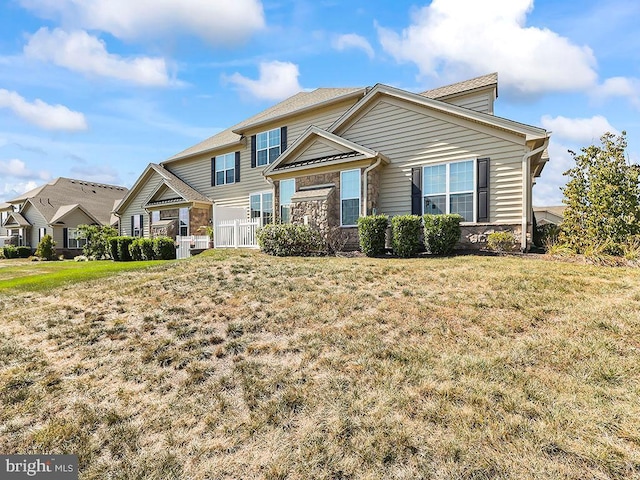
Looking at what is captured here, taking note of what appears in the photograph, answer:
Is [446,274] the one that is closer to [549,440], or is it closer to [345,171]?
[549,440]

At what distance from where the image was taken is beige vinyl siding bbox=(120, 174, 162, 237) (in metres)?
22.7

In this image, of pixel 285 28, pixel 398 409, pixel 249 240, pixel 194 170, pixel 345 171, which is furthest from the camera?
pixel 194 170

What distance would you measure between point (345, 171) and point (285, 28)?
17.4 ft

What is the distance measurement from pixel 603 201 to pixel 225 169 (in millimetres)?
17589

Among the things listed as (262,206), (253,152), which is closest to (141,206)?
(253,152)

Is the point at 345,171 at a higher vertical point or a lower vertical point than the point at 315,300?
higher

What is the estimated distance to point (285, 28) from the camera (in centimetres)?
950

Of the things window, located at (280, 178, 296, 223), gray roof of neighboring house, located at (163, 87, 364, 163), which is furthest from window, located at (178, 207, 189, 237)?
window, located at (280, 178, 296, 223)

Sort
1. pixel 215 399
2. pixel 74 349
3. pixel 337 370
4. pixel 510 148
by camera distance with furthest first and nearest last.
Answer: pixel 510 148
pixel 74 349
pixel 337 370
pixel 215 399

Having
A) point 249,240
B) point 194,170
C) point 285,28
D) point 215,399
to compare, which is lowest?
point 215,399

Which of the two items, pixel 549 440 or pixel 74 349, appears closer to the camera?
pixel 549 440

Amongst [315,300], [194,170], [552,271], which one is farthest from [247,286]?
[194,170]

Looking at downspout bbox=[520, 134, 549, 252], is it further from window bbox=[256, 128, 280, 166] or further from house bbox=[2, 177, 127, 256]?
house bbox=[2, 177, 127, 256]

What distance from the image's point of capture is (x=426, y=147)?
1228cm
